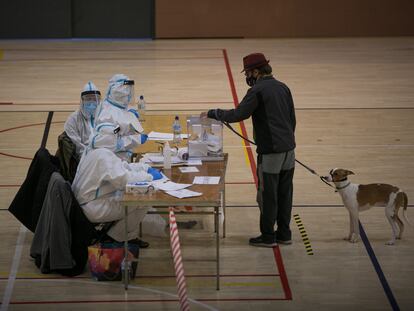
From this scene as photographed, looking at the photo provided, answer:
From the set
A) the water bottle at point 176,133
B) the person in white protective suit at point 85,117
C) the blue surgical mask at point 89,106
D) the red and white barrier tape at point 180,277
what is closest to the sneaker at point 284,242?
the water bottle at point 176,133

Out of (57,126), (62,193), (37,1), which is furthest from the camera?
(37,1)

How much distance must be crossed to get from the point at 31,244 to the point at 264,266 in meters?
2.15

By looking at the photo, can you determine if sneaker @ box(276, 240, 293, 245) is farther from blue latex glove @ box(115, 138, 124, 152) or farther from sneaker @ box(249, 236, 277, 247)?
blue latex glove @ box(115, 138, 124, 152)

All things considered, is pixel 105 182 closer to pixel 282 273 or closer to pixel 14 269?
pixel 14 269

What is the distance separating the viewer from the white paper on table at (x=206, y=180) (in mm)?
7471

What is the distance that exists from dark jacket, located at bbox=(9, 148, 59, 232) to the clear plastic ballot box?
1309 millimetres

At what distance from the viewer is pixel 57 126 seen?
41.5 feet

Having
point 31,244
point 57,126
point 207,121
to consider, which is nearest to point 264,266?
point 207,121

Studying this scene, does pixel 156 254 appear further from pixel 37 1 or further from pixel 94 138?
pixel 37 1

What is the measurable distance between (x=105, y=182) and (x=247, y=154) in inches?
166

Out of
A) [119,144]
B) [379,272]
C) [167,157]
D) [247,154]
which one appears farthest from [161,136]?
[379,272]

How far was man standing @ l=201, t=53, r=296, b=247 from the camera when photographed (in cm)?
780

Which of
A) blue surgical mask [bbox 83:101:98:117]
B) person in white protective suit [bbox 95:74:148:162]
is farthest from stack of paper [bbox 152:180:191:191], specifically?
blue surgical mask [bbox 83:101:98:117]

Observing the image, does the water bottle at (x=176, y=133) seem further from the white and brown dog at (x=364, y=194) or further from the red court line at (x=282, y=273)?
the white and brown dog at (x=364, y=194)
